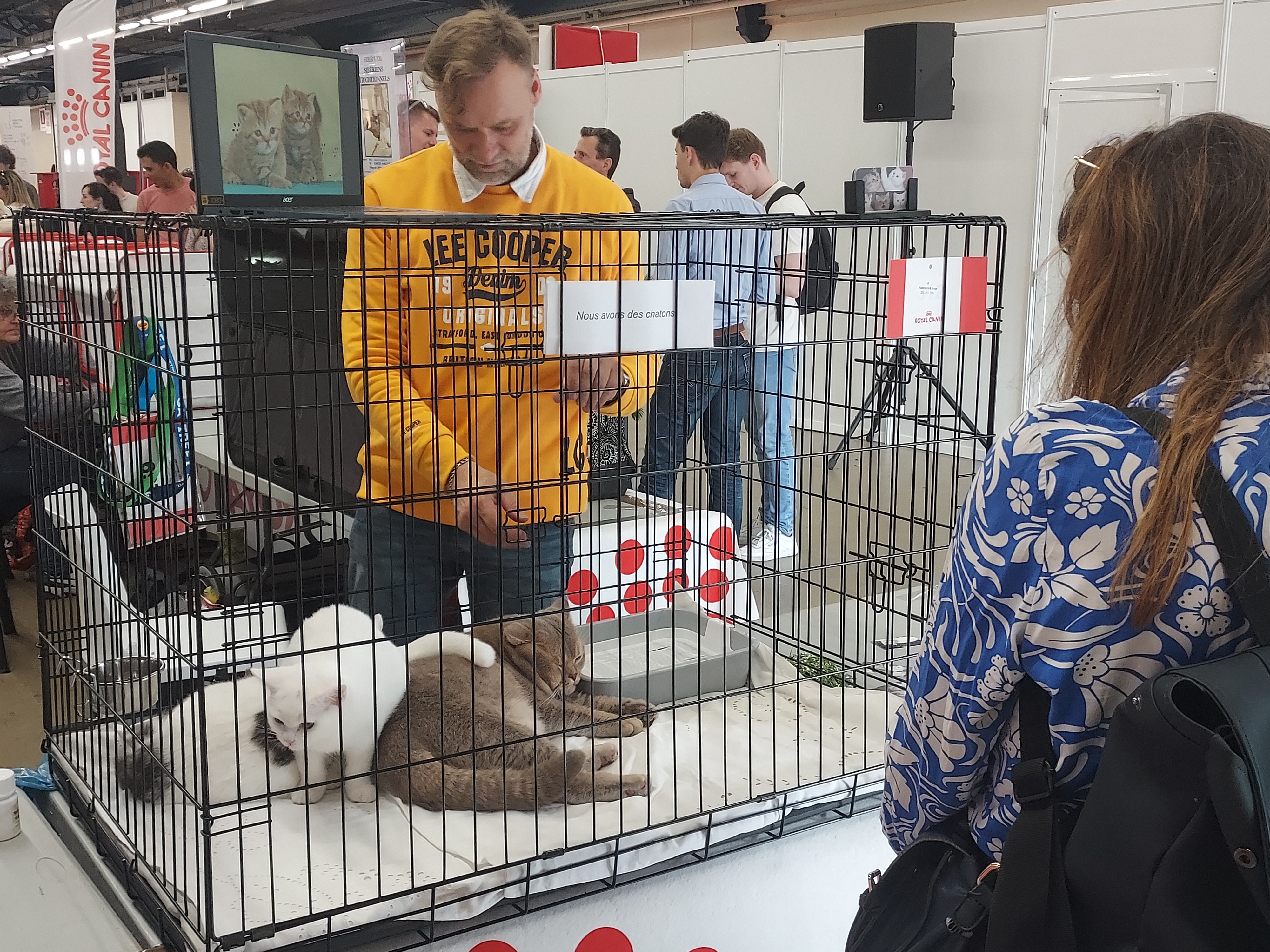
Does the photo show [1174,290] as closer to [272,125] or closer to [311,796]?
[272,125]

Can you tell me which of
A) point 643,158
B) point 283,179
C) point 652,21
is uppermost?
point 652,21

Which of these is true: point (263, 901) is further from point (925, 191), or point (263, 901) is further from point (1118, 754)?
point (925, 191)

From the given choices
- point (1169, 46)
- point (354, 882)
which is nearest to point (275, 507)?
point (354, 882)

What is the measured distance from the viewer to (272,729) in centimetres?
152

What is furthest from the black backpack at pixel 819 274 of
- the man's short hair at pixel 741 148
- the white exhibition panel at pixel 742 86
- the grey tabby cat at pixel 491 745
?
Answer: the white exhibition panel at pixel 742 86

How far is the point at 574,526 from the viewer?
6.89 feet

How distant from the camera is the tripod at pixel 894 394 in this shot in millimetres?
1782

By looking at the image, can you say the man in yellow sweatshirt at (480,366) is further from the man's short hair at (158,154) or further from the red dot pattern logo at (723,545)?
the man's short hair at (158,154)

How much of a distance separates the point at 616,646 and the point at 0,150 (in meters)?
8.53

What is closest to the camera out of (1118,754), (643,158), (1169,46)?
(1118,754)

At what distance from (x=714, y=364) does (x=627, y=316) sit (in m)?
1.58

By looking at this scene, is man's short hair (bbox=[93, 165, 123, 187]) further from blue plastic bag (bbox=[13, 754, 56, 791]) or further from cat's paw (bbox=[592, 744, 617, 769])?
cat's paw (bbox=[592, 744, 617, 769])

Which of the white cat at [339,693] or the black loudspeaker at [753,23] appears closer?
the white cat at [339,693]

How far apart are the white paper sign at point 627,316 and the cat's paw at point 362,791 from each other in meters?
0.65
